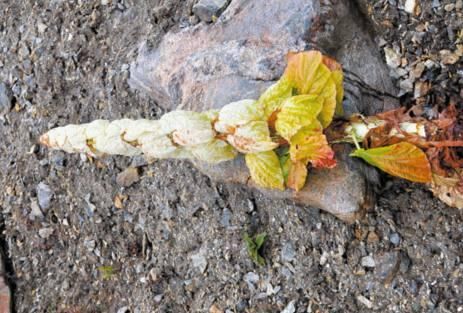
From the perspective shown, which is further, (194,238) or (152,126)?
(194,238)

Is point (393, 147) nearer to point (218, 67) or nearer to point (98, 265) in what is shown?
point (218, 67)

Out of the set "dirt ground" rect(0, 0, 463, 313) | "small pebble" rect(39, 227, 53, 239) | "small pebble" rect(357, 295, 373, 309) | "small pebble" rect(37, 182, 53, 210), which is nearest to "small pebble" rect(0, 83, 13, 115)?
"dirt ground" rect(0, 0, 463, 313)

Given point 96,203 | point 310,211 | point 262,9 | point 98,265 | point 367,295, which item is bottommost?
point 98,265

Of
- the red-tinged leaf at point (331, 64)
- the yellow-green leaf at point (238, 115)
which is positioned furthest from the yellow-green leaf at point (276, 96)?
the red-tinged leaf at point (331, 64)

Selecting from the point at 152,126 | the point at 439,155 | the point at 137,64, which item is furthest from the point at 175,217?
the point at 439,155

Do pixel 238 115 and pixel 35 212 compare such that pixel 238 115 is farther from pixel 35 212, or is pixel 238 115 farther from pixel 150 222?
pixel 35 212

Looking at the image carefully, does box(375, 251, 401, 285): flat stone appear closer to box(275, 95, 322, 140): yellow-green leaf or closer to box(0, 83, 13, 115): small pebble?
box(275, 95, 322, 140): yellow-green leaf

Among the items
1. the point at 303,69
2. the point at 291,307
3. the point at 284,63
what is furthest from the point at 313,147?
the point at 291,307

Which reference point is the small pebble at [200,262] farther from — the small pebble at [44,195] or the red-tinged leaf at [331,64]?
the red-tinged leaf at [331,64]
